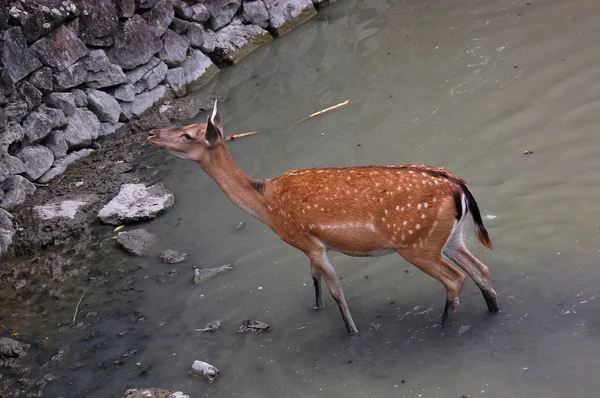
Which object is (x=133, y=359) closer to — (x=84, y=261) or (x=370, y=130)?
(x=84, y=261)

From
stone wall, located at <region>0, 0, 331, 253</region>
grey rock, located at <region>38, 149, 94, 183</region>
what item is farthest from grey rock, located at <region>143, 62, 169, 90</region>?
grey rock, located at <region>38, 149, 94, 183</region>

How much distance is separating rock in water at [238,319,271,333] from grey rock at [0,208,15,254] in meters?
2.70

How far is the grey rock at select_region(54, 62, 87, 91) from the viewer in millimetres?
8367

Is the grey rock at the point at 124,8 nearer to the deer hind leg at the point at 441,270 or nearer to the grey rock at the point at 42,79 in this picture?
the grey rock at the point at 42,79

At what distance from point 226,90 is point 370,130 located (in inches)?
96.2

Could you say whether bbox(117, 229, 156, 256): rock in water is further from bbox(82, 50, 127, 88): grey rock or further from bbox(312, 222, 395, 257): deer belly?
bbox(82, 50, 127, 88): grey rock

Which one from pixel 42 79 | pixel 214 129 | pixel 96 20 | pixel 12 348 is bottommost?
pixel 12 348

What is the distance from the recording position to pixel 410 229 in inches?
198

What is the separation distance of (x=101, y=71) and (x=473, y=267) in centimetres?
527

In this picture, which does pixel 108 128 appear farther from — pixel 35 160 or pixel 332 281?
pixel 332 281

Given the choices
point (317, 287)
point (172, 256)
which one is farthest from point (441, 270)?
point (172, 256)

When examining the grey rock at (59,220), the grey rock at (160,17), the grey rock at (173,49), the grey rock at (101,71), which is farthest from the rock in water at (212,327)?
the grey rock at (160,17)

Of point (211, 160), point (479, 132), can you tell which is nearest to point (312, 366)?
point (211, 160)

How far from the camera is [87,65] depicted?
8.66 m
